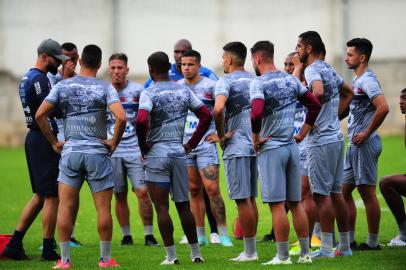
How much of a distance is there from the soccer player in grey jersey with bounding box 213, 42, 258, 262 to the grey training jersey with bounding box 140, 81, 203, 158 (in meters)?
0.49

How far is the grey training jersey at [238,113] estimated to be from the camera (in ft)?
39.4

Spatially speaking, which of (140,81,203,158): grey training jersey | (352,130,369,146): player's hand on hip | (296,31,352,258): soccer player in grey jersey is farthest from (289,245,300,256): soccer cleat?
(140,81,203,158): grey training jersey

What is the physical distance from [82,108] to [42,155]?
4.56 feet

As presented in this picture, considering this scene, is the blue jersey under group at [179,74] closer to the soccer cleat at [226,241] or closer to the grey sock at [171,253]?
the soccer cleat at [226,241]

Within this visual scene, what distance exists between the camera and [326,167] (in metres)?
11.8

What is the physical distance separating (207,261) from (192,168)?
2.47 metres

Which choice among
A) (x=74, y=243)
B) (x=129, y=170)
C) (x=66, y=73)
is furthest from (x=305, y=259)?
(x=66, y=73)

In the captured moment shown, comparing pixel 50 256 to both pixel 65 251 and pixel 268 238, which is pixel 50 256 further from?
pixel 268 238

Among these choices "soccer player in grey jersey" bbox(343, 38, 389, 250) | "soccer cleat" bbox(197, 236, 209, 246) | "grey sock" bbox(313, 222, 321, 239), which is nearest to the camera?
"soccer player in grey jersey" bbox(343, 38, 389, 250)

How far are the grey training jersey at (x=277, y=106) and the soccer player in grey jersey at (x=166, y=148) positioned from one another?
916mm

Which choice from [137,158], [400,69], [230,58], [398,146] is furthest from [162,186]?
[400,69]

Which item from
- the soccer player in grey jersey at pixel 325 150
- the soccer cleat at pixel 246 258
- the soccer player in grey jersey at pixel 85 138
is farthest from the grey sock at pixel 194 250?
the soccer player in grey jersey at pixel 325 150

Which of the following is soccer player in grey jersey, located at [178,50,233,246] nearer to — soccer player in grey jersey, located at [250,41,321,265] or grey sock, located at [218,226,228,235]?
grey sock, located at [218,226,228,235]

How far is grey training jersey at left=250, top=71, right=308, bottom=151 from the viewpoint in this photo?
36.4ft
